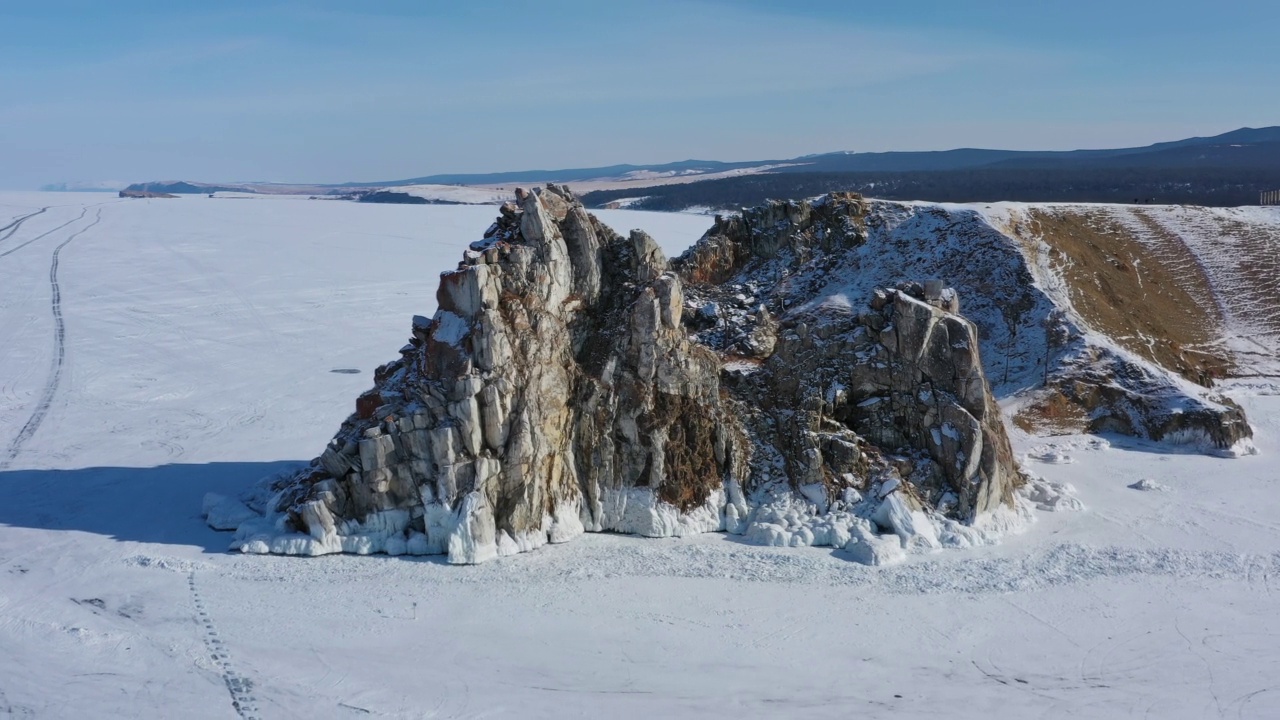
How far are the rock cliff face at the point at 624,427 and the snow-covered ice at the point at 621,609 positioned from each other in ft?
2.66

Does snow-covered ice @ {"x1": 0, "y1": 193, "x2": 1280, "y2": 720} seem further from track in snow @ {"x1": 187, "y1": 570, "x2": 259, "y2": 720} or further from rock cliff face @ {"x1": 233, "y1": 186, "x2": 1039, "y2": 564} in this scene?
rock cliff face @ {"x1": 233, "y1": 186, "x2": 1039, "y2": 564}

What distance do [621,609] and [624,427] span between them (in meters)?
5.76

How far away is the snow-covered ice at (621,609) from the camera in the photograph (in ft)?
56.2

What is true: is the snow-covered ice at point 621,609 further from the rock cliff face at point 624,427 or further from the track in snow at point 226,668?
the rock cliff face at point 624,427

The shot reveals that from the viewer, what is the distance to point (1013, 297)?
39312 millimetres

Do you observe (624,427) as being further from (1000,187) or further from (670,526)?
(1000,187)

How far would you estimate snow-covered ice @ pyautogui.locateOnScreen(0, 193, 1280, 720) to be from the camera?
1712cm

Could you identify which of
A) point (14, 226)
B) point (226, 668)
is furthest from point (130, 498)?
point (14, 226)

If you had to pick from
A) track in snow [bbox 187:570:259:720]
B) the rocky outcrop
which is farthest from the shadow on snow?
track in snow [bbox 187:570:259:720]

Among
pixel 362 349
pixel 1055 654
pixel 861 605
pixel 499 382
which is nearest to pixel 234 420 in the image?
pixel 362 349

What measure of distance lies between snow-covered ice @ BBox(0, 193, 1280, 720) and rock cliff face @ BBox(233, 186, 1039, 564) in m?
0.81

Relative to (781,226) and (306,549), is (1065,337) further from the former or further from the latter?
(306,549)

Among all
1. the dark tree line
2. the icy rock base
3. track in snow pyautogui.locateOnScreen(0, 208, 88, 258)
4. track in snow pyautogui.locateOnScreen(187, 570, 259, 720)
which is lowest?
track in snow pyautogui.locateOnScreen(187, 570, 259, 720)

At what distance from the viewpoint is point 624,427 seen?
24.7m
